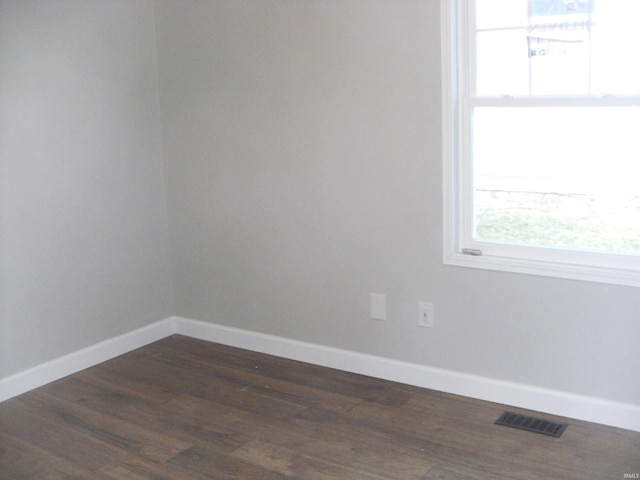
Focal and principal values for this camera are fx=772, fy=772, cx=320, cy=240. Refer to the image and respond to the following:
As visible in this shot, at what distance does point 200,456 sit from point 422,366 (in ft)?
3.75

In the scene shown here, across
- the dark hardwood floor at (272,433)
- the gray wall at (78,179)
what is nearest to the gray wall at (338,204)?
the gray wall at (78,179)

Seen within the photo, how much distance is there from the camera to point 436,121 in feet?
11.0

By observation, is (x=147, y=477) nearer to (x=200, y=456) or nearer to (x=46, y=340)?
(x=200, y=456)

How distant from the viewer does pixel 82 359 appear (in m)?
3.97

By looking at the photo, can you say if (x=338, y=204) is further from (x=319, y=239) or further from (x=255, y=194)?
(x=255, y=194)

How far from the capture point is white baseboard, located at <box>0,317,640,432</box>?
10.5 ft

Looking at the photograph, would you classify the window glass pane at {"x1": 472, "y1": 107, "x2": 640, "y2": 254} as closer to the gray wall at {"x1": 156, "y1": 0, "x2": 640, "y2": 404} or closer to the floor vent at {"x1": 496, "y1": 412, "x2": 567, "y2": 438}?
the gray wall at {"x1": 156, "y1": 0, "x2": 640, "y2": 404}

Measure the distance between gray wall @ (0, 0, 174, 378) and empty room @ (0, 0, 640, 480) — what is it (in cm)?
1

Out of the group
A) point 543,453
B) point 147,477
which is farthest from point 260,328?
point 543,453

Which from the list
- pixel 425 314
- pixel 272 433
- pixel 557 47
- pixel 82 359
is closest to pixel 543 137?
pixel 557 47

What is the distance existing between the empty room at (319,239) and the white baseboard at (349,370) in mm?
11

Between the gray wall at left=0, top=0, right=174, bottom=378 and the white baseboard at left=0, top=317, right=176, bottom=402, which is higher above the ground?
the gray wall at left=0, top=0, right=174, bottom=378

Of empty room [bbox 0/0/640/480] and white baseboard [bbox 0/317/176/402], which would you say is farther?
white baseboard [bbox 0/317/176/402]

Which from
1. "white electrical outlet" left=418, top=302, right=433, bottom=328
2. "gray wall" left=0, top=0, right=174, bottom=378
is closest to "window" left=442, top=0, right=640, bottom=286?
"white electrical outlet" left=418, top=302, right=433, bottom=328
